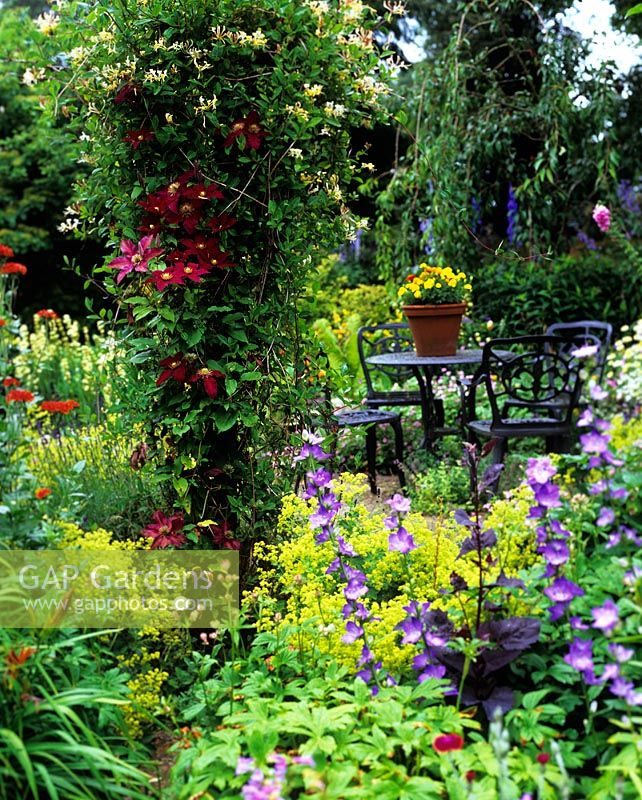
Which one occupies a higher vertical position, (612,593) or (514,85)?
(514,85)

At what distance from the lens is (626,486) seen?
187 cm

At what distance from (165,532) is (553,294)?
5982 mm

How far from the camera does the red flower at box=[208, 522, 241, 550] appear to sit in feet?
8.66

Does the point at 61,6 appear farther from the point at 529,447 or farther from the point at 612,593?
the point at 529,447

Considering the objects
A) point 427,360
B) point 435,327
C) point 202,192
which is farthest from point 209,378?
point 435,327

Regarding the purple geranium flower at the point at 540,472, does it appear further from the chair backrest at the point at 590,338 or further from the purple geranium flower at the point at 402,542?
the chair backrest at the point at 590,338

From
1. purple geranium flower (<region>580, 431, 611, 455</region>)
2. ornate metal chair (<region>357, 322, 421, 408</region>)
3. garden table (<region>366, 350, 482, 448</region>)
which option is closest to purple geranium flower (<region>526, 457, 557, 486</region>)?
purple geranium flower (<region>580, 431, 611, 455</region>)

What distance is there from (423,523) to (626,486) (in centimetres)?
82

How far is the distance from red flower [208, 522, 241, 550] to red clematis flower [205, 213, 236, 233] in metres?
0.94

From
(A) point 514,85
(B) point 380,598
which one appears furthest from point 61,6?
(A) point 514,85

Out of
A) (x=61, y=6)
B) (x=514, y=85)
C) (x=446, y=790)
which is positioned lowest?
(x=446, y=790)

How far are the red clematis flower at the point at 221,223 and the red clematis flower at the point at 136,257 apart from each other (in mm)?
175

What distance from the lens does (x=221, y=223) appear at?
260cm

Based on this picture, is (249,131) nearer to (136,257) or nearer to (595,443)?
(136,257)
